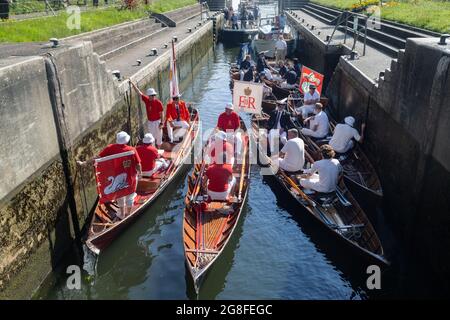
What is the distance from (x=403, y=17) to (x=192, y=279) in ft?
67.2

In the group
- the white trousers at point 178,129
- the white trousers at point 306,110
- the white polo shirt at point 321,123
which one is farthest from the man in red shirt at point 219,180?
the white trousers at point 306,110

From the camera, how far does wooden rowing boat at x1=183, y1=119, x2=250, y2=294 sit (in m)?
8.45

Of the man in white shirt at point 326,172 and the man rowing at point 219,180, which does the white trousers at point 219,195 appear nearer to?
the man rowing at point 219,180

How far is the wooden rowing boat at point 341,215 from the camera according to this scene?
882 cm

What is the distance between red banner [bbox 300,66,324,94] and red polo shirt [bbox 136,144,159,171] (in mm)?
8331

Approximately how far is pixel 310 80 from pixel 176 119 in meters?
6.15

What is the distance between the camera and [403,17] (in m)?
22.4

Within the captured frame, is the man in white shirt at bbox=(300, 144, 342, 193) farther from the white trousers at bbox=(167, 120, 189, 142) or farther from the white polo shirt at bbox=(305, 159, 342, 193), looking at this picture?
the white trousers at bbox=(167, 120, 189, 142)

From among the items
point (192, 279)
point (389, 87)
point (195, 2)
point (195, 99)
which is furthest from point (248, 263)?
point (195, 2)

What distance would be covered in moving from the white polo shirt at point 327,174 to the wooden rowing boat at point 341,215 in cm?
23

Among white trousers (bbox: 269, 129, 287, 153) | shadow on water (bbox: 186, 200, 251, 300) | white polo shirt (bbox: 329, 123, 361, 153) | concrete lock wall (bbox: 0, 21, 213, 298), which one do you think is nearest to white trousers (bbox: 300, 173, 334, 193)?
white polo shirt (bbox: 329, 123, 361, 153)

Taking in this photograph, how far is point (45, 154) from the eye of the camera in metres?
8.65

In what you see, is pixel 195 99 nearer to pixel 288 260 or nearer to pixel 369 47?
pixel 369 47

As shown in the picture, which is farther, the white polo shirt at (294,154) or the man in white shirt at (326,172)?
A: the white polo shirt at (294,154)
